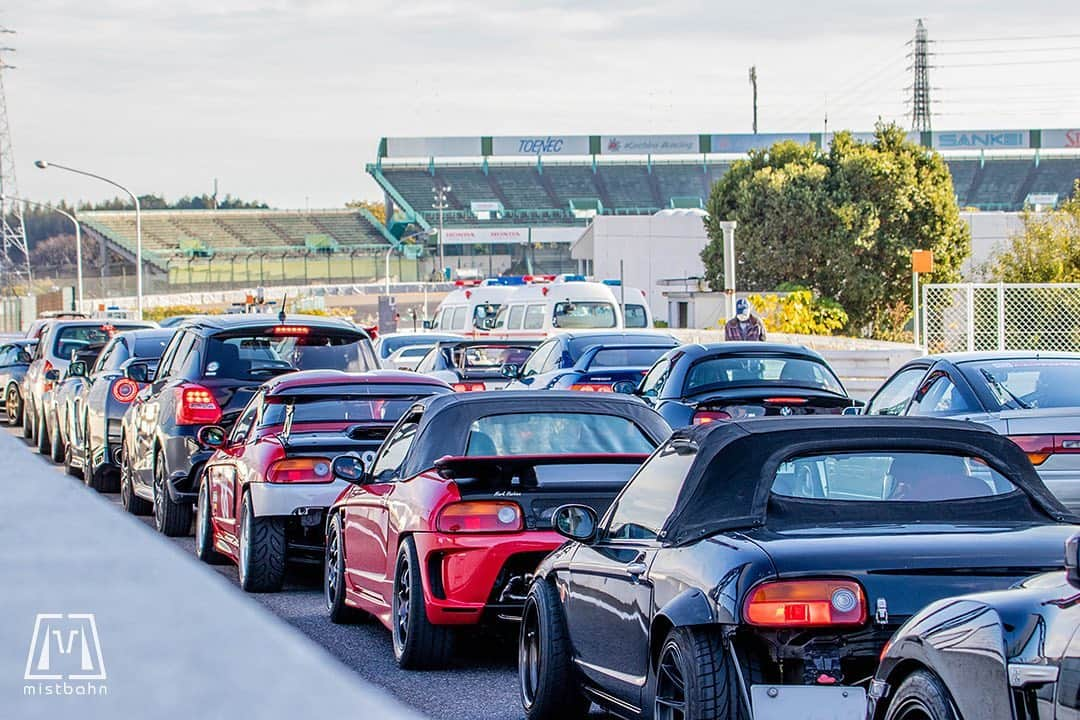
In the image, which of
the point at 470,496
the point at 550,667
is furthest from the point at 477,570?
the point at 550,667

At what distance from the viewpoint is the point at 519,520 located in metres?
8.98

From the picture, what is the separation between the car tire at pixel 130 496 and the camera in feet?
56.4

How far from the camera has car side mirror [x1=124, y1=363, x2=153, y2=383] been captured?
17.1m

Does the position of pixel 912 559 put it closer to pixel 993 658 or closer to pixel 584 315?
pixel 993 658

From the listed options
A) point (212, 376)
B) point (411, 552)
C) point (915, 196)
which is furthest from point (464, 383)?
point (915, 196)

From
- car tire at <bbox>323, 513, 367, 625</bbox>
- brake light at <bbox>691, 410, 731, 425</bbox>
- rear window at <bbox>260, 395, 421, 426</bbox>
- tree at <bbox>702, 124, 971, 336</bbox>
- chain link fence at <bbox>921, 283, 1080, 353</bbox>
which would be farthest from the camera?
tree at <bbox>702, 124, 971, 336</bbox>

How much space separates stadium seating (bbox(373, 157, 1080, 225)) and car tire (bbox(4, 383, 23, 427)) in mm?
87396

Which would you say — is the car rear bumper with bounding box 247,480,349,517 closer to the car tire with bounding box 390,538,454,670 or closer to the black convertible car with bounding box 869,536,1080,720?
the car tire with bounding box 390,538,454,670

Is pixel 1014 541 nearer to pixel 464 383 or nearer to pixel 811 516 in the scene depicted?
pixel 811 516

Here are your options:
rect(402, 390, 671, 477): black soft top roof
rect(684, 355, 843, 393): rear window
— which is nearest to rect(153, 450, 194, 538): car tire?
rect(684, 355, 843, 393): rear window

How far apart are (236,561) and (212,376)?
9.82ft

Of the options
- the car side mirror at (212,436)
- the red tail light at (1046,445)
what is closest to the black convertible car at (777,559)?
the red tail light at (1046,445)

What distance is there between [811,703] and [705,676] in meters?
0.35

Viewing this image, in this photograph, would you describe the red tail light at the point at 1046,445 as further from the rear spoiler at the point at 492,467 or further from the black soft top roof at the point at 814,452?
the black soft top roof at the point at 814,452
